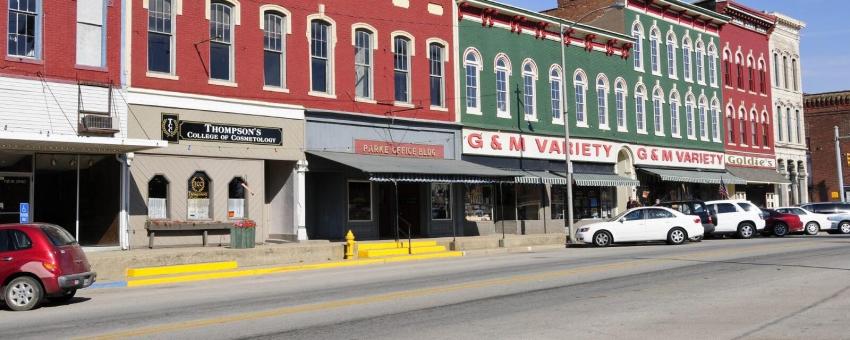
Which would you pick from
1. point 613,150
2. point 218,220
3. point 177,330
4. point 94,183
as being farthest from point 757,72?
point 177,330

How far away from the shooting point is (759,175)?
155 ft

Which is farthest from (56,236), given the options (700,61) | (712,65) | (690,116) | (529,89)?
(712,65)

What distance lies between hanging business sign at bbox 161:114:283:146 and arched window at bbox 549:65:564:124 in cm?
1439

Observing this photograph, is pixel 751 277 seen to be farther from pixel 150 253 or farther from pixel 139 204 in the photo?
pixel 139 204

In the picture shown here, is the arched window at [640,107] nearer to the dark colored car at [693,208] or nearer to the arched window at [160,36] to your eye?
the dark colored car at [693,208]

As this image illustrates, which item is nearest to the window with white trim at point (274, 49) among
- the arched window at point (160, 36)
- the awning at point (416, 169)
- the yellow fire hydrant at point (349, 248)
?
the awning at point (416, 169)

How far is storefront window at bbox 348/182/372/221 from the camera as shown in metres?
26.5

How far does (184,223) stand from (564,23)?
64.0 feet

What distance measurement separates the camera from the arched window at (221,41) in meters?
23.3

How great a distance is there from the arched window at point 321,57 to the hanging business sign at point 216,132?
8.00ft

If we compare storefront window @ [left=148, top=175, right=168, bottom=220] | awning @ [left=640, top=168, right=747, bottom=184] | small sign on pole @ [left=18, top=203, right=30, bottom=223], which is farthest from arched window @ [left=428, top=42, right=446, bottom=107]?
small sign on pole @ [left=18, top=203, right=30, bottom=223]

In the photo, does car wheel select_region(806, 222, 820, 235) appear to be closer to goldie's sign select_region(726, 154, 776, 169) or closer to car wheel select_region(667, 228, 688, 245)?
car wheel select_region(667, 228, 688, 245)

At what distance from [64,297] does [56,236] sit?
1066 millimetres

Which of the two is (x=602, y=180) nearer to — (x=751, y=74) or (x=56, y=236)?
(x=751, y=74)
